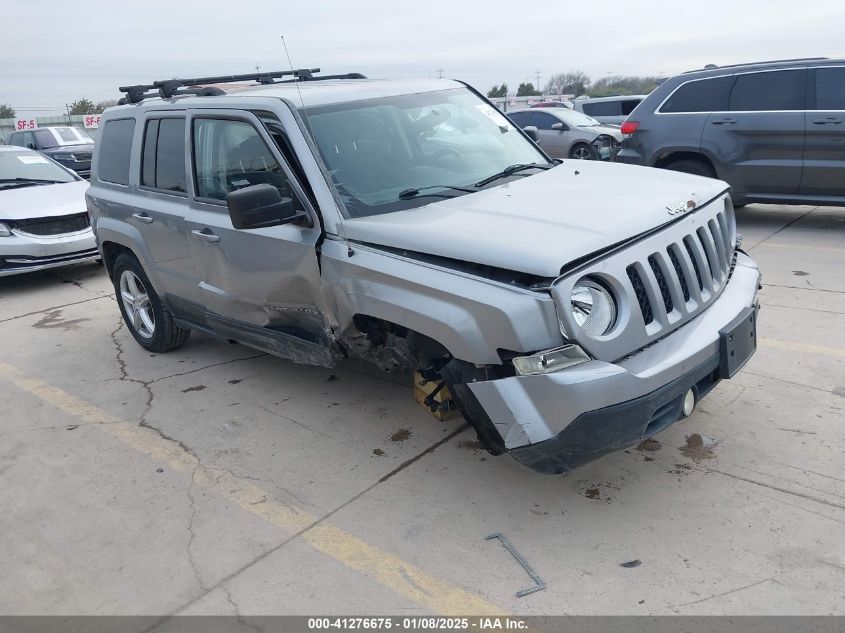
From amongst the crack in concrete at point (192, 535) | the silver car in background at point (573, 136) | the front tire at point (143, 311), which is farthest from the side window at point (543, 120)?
the crack in concrete at point (192, 535)

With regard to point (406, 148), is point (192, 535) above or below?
below

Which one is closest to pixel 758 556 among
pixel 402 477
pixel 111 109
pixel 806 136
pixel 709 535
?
pixel 709 535

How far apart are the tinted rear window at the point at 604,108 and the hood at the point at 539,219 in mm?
18865

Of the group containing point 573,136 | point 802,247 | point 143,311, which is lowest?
point 802,247

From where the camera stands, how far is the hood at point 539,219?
300 cm

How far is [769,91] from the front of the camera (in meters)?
8.38

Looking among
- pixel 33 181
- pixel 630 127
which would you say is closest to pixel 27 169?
pixel 33 181

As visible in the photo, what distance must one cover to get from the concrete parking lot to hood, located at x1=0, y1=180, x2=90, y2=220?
4021 millimetres

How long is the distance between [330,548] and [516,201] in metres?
1.86

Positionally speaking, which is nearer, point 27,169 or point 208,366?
point 208,366

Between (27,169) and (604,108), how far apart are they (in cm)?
1691

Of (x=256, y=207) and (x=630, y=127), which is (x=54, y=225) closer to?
(x=256, y=207)

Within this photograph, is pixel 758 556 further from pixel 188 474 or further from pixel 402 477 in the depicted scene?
pixel 188 474

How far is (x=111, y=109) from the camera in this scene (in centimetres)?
583
